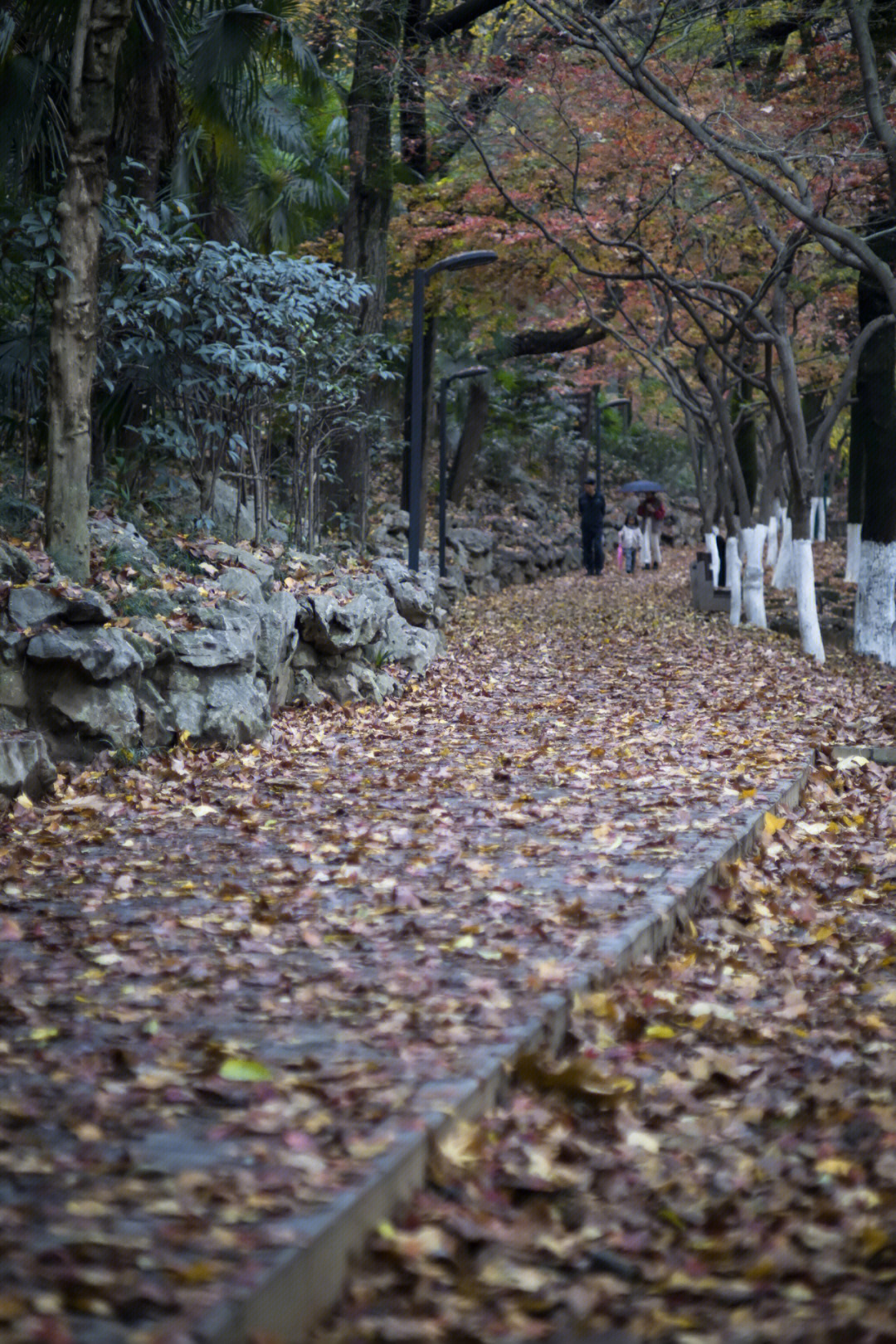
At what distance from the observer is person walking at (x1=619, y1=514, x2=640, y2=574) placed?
111 ft

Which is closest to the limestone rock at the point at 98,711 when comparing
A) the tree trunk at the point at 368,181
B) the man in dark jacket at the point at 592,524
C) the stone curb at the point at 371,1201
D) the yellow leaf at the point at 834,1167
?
the stone curb at the point at 371,1201

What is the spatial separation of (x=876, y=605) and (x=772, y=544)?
1272cm

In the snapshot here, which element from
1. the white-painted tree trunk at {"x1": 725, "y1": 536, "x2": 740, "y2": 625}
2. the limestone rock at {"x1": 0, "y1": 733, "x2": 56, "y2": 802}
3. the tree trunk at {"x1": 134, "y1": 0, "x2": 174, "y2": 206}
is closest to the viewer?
the limestone rock at {"x1": 0, "y1": 733, "x2": 56, "y2": 802}

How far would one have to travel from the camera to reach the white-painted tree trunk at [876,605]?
15281 mm

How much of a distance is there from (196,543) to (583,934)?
6.80 meters

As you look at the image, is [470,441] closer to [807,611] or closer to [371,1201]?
[807,611]

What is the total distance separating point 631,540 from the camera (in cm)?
3381

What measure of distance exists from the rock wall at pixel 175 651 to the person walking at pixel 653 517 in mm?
21311

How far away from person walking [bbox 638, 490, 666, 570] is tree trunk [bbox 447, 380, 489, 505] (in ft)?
16.7

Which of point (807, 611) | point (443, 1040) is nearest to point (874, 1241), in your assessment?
point (443, 1040)

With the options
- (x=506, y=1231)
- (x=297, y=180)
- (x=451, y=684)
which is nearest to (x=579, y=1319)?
(x=506, y=1231)

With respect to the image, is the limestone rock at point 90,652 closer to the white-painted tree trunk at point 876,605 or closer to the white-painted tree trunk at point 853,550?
the white-painted tree trunk at point 876,605

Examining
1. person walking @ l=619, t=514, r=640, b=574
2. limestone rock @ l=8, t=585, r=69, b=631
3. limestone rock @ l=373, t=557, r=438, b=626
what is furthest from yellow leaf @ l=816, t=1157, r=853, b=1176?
person walking @ l=619, t=514, r=640, b=574

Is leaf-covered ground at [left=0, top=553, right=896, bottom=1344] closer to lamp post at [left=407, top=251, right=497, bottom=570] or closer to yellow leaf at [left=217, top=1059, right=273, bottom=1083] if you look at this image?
yellow leaf at [left=217, top=1059, right=273, bottom=1083]
